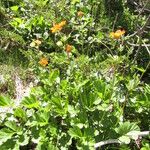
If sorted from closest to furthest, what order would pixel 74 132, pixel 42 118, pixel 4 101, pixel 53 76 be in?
1. pixel 74 132
2. pixel 42 118
3. pixel 4 101
4. pixel 53 76

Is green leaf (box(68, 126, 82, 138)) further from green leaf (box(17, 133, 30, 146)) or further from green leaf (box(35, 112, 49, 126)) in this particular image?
green leaf (box(17, 133, 30, 146))

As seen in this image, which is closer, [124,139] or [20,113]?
[124,139]

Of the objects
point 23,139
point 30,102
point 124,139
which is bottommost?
point 23,139

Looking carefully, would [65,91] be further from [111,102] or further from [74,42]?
[74,42]

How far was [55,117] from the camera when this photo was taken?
3328 mm

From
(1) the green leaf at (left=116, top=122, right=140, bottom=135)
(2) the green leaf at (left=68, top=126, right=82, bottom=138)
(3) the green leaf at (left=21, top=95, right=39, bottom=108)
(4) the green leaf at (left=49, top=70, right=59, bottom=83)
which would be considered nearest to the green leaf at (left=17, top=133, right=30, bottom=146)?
(3) the green leaf at (left=21, top=95, right=39, bottom=108)

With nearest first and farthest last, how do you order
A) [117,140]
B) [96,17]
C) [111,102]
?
[117,140] < [111,102] < [96,17]

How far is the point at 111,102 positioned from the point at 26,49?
1.35 metres

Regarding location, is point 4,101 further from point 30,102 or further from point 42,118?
point 42,118

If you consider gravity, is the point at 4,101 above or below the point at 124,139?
above

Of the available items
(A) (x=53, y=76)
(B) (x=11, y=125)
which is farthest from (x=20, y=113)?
(A) (x=53, y=76)

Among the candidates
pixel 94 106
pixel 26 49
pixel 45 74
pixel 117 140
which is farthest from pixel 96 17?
pixel 117 140

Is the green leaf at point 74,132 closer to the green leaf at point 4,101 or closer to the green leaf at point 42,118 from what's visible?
the green leaf at point 42,118

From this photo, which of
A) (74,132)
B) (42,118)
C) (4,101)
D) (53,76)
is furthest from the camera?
(53,76)
